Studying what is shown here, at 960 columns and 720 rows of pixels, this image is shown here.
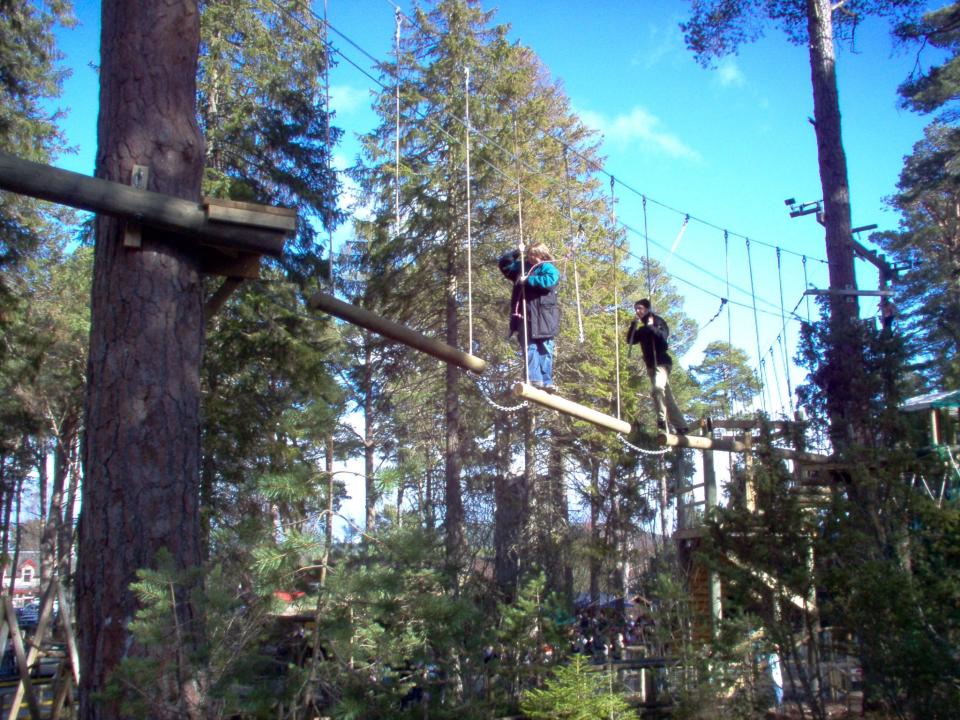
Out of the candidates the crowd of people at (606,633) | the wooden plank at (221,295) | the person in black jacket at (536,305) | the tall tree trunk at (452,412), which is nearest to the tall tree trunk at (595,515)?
the crowd of people at (606,633)

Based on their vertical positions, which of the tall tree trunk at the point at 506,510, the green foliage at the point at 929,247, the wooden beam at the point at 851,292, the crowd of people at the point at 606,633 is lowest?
the crowd of people at the point at 606,633

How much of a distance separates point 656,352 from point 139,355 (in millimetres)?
6589

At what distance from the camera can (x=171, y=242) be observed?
5332mm

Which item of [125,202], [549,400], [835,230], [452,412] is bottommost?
[549,400]

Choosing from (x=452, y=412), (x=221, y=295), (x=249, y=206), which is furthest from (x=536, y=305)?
(x=452, y=412)

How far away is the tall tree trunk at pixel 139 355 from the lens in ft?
15.6

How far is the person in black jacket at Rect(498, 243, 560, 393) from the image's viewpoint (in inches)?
328

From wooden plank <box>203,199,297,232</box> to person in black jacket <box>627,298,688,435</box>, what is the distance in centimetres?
532

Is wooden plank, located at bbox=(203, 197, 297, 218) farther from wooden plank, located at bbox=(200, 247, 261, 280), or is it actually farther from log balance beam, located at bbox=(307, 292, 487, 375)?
log balance beam, located at bbox=(307, 292, 487, 375)

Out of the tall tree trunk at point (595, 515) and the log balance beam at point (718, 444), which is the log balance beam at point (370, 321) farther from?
the tall tree trunk at point (595, 515)

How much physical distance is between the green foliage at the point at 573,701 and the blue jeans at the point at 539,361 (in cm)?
309

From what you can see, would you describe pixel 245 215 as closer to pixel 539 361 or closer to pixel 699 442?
pixel 539 361

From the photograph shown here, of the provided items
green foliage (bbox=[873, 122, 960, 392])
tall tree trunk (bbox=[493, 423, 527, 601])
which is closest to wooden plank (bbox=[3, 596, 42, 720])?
tall tree trunk (bbox=[493, 423, 527, 601])

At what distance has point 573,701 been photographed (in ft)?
19.0
